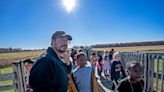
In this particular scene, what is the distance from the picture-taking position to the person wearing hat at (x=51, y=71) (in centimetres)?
285

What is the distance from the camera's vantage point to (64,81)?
3115mm

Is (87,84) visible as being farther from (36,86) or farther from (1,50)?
(1,50)

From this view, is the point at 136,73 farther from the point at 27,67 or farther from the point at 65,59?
the point at 27,67

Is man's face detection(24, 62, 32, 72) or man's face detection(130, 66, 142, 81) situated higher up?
man's face detection(130, 66, 142, 81)

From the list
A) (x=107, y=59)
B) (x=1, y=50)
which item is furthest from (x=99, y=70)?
(x=1, y=50)

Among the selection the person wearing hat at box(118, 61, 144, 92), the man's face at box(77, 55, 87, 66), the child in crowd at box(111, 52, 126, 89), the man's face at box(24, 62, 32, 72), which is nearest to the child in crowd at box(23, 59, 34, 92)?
the man's face at box(24, 62, 32, 72)

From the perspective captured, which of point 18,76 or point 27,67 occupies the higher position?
point 27,67

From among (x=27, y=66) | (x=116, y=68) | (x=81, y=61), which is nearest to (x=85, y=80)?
(x=81, y=61)

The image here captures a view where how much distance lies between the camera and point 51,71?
2.92 metres

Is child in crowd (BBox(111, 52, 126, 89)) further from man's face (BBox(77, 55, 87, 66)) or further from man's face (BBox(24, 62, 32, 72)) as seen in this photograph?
man's face (BBox(77, 55, 87, 66))

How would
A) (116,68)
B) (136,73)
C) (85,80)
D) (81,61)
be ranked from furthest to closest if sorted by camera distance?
(116,68), (81,61), (85,80), (136,73)

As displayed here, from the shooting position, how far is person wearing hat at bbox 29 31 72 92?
285cm

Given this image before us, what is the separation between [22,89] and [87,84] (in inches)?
94.6

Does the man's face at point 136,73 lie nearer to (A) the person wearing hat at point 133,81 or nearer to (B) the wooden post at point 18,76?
(A) the person wearing hat at point 133,81
